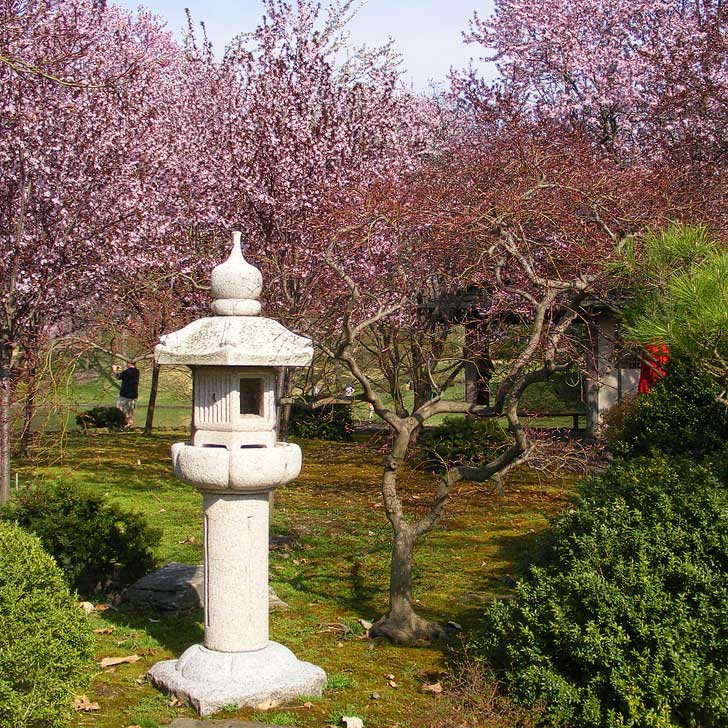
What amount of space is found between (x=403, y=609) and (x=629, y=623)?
2.55m

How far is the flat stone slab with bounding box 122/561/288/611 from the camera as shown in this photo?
7.74 metres

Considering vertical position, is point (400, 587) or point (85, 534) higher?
point (85, 534)

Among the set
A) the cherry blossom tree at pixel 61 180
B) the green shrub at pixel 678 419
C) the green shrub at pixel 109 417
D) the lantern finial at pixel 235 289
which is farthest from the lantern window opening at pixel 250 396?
the green shrub at pixel 109 417

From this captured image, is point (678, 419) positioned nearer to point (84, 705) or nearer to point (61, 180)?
point (84, 705)

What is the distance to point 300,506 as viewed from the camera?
12992 mm

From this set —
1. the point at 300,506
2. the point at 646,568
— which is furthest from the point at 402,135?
the point at 646,568

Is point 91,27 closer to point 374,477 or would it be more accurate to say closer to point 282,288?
point 282,288

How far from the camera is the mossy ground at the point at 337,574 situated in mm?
5715

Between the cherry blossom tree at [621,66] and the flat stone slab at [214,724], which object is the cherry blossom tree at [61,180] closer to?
the flat stone slab at [214,724]

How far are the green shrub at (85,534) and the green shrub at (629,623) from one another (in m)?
4.02

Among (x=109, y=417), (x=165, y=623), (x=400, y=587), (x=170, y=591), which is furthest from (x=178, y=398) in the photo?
(x=400, y=587)

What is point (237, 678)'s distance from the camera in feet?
18.5

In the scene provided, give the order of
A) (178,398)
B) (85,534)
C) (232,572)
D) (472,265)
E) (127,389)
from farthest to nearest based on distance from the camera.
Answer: (178,398), (127,389), (472,265), (85,534), (232,572)

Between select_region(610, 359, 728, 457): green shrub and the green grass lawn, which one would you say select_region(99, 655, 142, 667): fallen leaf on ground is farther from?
the green grass lawn
